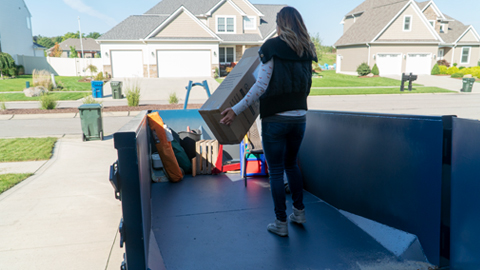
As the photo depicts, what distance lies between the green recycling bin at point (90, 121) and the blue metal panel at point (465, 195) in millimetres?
8562

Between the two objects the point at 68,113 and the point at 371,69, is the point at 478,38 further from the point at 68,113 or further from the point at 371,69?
the point at 68,113

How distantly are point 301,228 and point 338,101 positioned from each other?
14.5 meters

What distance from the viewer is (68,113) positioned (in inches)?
520

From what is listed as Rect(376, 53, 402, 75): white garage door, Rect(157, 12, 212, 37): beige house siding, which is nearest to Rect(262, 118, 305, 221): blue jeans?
Rect(157, 12, 212, 37): beige house siding

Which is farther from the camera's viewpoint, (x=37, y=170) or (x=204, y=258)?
(x=37, y=170)

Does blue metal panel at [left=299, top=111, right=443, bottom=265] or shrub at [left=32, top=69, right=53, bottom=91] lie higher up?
shrub at [left=32, top=69, right=53, bottom=91]

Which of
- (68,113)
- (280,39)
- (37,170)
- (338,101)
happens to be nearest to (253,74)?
(280,39)

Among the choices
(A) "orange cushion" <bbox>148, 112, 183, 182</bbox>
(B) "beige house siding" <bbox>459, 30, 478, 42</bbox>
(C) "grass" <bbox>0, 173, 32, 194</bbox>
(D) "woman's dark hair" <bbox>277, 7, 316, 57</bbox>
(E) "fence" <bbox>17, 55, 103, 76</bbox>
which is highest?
(B) "beige house siding" <bbox>459, 30, 478, 42</bbox>

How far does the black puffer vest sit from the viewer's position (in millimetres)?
2846

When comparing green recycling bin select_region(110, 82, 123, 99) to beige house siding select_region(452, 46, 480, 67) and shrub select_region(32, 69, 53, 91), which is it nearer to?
shrub select_region(32, 69, 53, 91)

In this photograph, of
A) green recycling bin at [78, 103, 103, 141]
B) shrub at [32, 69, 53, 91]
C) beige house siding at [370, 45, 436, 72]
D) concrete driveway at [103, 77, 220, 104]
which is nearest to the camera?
green recycling bin at [78, 103, 103, 141]

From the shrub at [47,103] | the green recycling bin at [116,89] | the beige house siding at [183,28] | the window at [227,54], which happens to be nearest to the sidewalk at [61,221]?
the shrub at [47,103]

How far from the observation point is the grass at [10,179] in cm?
535

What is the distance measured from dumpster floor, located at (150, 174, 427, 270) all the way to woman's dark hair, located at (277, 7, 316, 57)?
5.58ft
